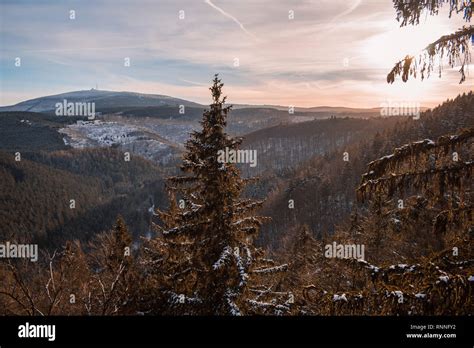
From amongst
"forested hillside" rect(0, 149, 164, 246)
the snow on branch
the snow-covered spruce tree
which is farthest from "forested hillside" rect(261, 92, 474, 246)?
the snow on branch

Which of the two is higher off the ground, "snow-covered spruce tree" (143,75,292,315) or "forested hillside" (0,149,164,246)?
"snow-covered spruce tree" (143,75,292,315)

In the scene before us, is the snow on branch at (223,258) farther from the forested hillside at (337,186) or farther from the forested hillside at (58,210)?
the forested hillside at (58,210)

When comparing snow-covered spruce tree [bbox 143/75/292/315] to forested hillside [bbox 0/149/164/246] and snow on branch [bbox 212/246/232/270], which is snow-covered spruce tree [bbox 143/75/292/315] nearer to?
snow on branch [bbox 212/246/232/270]

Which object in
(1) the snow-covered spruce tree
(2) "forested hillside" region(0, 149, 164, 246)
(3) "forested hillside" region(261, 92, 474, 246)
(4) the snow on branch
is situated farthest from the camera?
(2) "forested hillside" region(0, 149, 164, 246)

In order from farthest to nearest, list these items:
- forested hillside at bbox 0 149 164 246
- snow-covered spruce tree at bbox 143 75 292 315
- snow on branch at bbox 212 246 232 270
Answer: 1. forested hillside at bbox 0 149 164 246
2. snow-covered spruce tree at bbox 143 75 292 315
3. snow on branch at bbox 212 246 232 270

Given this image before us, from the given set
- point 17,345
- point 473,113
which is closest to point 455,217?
point 17,345

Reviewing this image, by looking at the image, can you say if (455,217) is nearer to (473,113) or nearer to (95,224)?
(473,113)


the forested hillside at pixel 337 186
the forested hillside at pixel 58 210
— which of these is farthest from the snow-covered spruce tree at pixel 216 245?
the forested hillside at pixel 58 210

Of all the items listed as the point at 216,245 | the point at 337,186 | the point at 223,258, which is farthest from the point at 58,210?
the point at 223,258

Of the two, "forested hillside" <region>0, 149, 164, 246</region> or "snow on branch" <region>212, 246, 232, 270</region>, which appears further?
"forested hillside" <region>0, 149, 164, 246</region>
